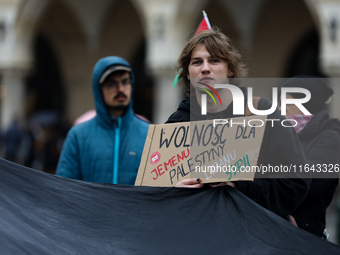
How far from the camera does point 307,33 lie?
1229 centimetres

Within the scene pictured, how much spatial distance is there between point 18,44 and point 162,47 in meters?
3.86

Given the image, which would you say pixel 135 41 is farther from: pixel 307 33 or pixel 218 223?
pixel 218 223

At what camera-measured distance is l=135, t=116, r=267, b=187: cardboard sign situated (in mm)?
2043

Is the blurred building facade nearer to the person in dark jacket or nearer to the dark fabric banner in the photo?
the person in dark jacket

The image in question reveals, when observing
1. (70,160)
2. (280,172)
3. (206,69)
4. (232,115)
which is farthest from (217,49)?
(70,160)

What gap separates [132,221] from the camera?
203 cm

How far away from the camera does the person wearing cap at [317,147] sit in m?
2.60

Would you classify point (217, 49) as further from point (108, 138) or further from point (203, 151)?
point (108, 138)

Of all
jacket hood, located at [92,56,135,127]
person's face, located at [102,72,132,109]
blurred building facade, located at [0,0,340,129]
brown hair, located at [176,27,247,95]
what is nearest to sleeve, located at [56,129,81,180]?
jacket hood, located at [92,56,135,127]

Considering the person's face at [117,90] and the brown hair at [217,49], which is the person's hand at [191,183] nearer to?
the brown hair at [217,49]

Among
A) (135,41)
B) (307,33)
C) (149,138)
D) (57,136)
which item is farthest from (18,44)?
(149,138)

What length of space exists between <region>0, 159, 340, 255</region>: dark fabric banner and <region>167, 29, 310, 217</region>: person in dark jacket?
12 centimetres

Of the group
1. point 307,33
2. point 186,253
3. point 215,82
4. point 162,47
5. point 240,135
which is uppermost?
point 307,33

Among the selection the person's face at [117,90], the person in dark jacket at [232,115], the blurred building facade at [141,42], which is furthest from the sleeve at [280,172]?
the blurred building facade at [141,42]
